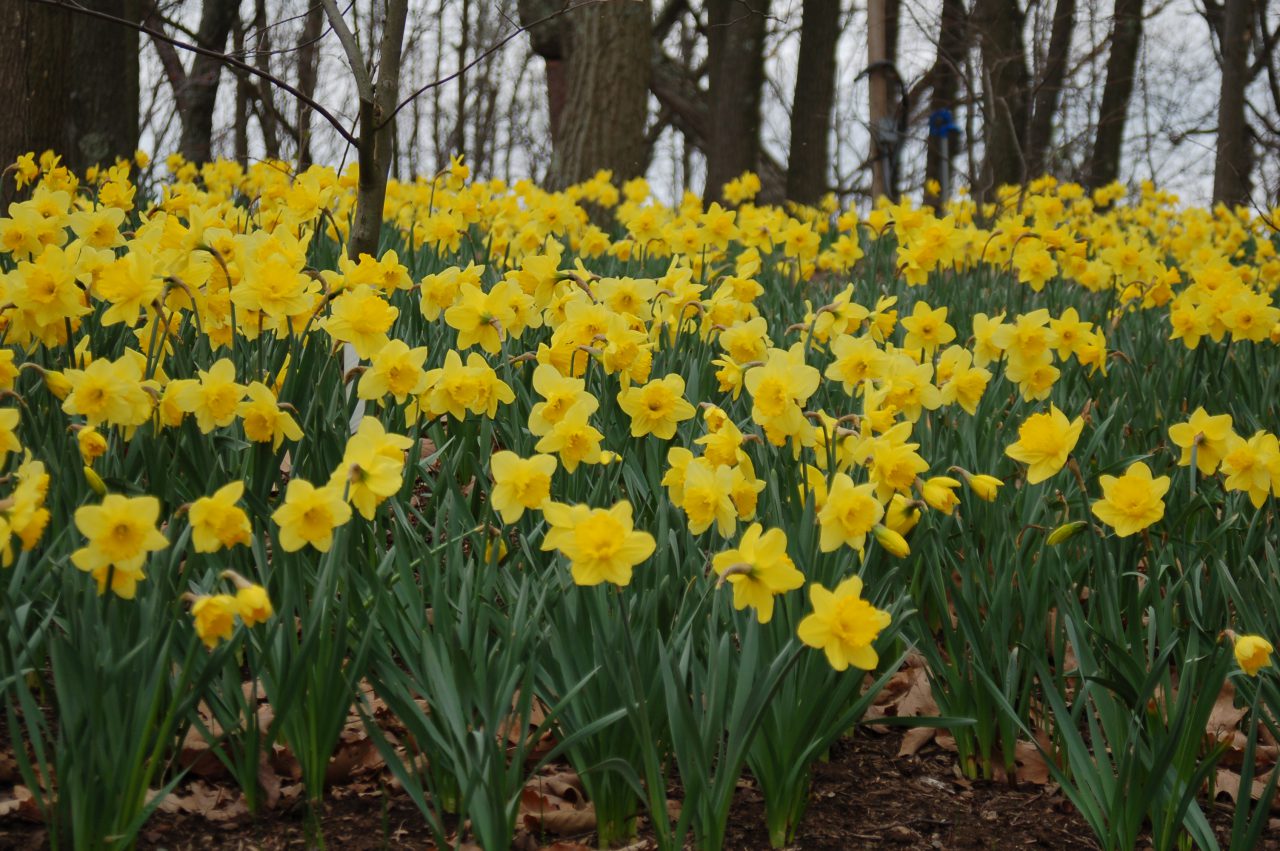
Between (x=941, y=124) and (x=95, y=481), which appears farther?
(x=941, y=124)

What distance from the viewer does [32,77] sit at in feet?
18.0

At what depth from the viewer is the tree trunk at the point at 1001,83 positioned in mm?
8602

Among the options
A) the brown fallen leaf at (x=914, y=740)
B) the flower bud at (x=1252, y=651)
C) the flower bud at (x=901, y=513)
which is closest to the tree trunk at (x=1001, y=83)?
the brown fallen leaf at (x=914, y=740)

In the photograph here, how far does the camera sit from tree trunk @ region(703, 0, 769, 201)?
1217cm

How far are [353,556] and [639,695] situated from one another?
→ 583 millimetres

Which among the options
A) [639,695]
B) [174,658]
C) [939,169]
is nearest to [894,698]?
[639,695]

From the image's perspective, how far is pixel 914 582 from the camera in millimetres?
2189

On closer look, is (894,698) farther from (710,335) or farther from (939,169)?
(939,169)

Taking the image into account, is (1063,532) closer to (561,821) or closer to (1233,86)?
(561,821)

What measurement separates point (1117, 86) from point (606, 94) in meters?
8.38

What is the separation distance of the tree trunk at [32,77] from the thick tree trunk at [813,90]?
6980mm

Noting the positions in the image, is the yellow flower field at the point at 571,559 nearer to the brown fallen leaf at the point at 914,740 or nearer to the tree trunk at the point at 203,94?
the brown fallen leaf at the point at 914,740

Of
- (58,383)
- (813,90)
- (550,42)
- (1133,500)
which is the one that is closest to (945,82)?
(813,90)

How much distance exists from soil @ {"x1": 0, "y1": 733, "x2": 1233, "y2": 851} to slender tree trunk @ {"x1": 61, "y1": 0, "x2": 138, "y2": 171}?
497cm
